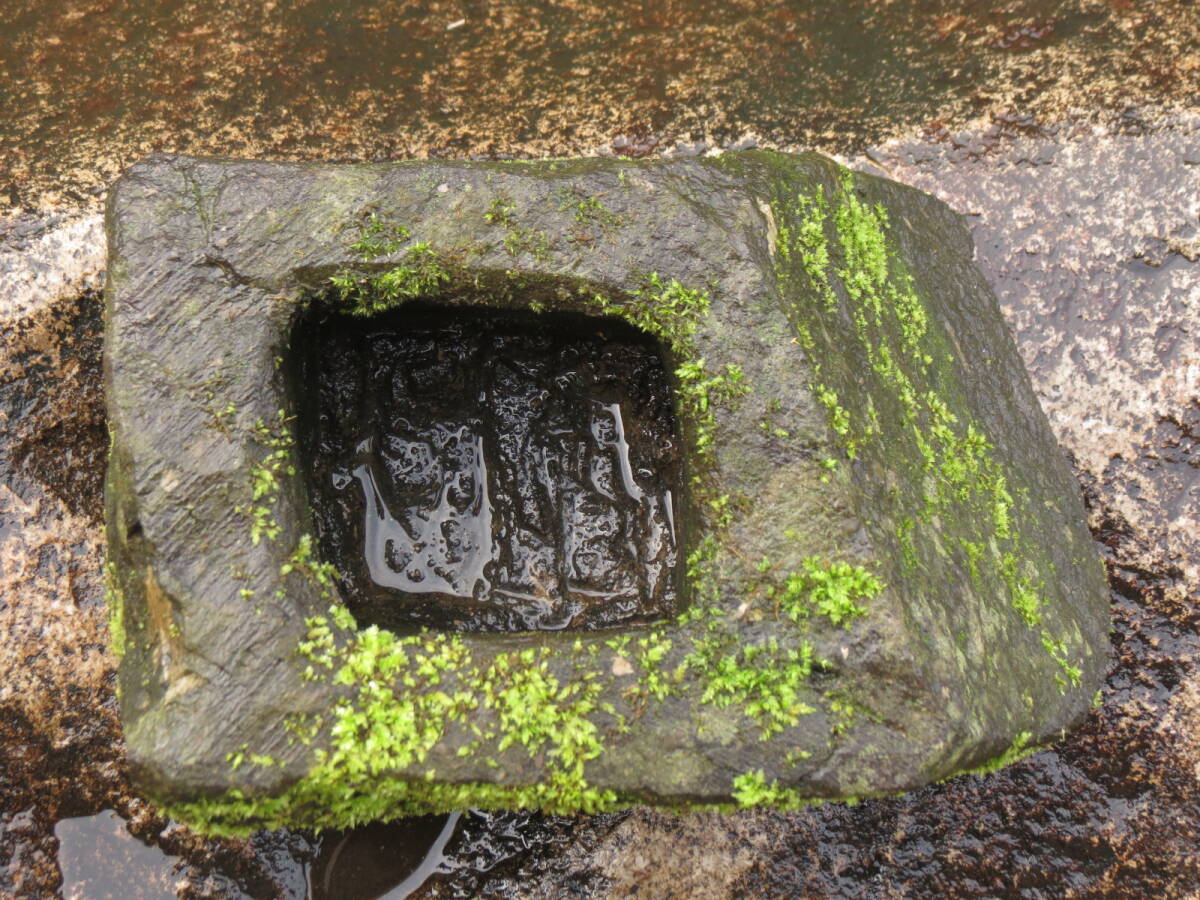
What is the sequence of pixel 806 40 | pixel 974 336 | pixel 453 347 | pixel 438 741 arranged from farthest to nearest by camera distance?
1. pixel 806 40
2. pixel 974 336
3. pixel 453 347
4. pixel 438 741

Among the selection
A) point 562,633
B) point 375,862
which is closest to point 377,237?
point 562,633

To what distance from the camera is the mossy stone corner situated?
1817 millimetres

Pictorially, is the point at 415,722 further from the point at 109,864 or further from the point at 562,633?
the point at 109,864

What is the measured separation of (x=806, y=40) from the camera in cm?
328

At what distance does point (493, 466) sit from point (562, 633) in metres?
0.61

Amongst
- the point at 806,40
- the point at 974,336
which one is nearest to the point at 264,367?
the point at 974,336

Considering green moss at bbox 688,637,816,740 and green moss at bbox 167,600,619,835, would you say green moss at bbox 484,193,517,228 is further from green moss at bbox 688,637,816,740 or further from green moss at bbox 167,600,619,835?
green moss at bbox 688,637,816,740

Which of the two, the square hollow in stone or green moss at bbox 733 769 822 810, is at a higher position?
the square hollow in stone

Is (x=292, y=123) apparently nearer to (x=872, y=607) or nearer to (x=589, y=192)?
(x=589, y=192)

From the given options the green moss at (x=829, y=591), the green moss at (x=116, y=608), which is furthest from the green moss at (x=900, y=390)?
the green moss at (x=116, y=608)

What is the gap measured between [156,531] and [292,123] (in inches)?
71.1

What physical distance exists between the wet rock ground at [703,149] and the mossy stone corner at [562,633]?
517 millimetres

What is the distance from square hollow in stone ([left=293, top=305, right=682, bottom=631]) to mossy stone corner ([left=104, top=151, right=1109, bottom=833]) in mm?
141

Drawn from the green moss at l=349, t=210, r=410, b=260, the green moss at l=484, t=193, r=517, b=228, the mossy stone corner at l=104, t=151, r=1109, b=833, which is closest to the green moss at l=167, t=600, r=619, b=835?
the mossy stone corner at l=104, t=151, r=1109, b=833
